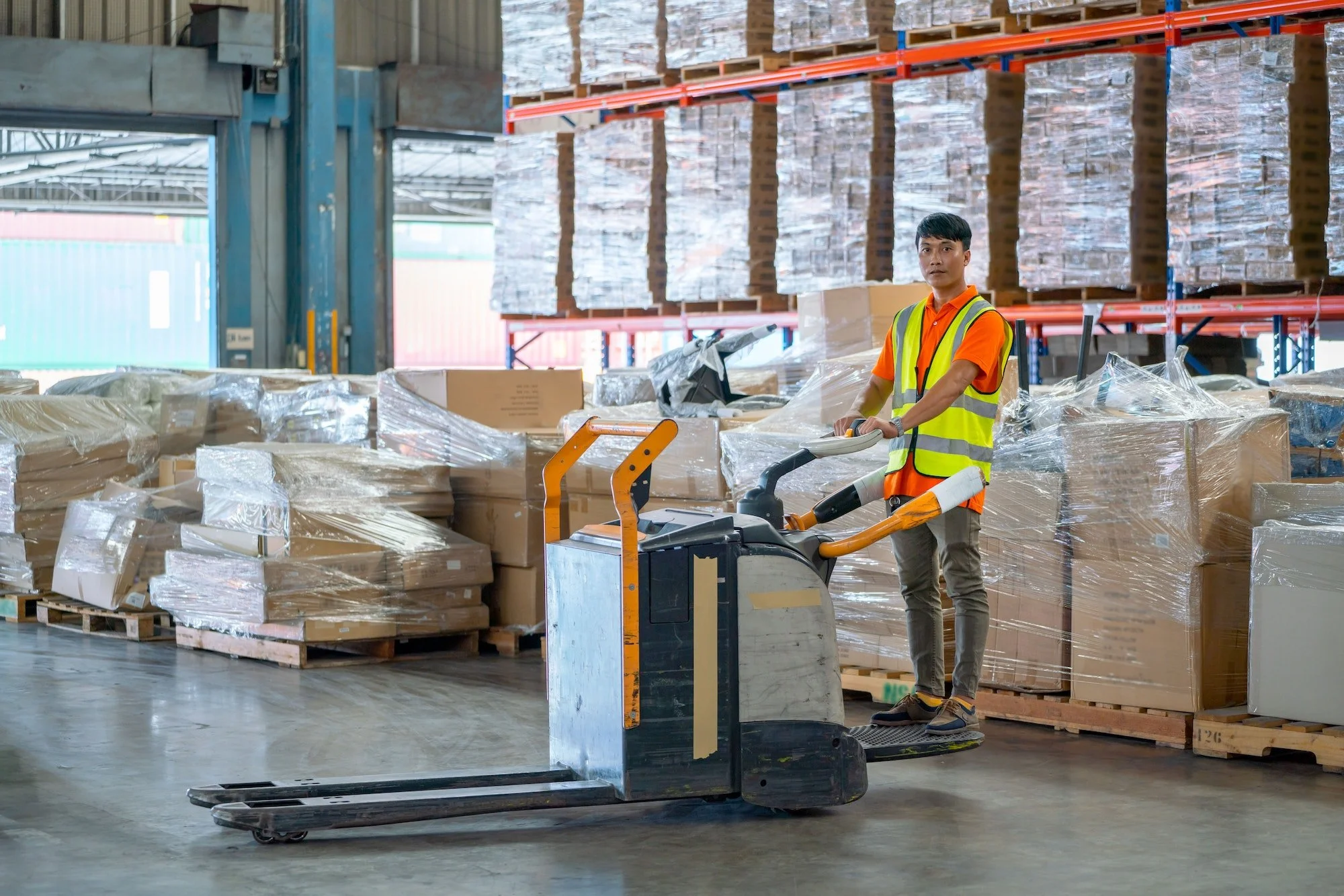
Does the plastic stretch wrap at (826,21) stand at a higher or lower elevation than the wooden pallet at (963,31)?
higher

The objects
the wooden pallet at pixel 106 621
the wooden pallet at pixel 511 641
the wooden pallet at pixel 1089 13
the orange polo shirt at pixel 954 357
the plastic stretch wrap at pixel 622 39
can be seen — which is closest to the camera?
the orange polo shirt at pixel 954 357

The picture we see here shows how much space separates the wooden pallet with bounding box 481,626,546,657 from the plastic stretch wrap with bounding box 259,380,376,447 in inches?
64.1

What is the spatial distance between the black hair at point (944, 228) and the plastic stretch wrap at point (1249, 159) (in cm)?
379

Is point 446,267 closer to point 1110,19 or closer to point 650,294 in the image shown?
point 650,294

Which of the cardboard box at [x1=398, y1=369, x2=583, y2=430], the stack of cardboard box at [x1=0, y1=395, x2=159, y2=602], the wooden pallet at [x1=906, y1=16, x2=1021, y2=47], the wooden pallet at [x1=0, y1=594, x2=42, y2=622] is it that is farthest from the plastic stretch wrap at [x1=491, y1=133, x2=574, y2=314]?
the wooden pallet at [x1=0, y1=594, x2=42, y2=622]

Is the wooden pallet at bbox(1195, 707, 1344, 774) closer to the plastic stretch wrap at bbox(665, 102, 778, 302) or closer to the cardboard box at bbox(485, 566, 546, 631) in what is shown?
the cardboard box at bbox(485, 566, 546, 631)

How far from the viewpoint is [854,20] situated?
927 centimetres

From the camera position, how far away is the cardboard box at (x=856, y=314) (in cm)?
650

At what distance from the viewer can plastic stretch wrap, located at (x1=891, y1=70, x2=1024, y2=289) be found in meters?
8.69

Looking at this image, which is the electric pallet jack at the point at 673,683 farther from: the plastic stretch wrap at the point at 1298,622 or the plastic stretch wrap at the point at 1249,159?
the plastic stretch wrap at the point at 1249,159

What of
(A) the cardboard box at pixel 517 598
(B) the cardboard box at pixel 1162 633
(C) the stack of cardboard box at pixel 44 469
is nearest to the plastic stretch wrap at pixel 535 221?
(C) the stack of cardboard box at pixel 44 469

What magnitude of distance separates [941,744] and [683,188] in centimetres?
610

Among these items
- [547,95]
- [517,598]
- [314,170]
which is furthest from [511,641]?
[314,170]

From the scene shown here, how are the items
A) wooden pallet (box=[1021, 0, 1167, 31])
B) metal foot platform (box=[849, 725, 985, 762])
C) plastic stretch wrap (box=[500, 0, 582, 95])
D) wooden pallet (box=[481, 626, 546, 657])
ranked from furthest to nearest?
1. plastic stretch wrap (box=[500, 0, 582, 95])
2. wooden pallet (box=[1021, 0, 1167, 31])
3. wooden pallet (box=[481, 626, 546, 657])
4. metal foot platform (box=[849, 725, 985, 762])
